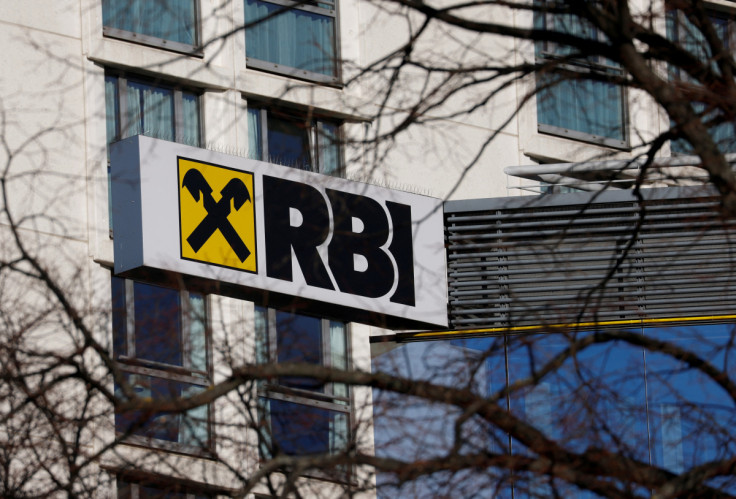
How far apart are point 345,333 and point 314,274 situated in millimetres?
2143

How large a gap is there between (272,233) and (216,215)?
79 centimetres

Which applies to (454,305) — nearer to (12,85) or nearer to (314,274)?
(314,274)

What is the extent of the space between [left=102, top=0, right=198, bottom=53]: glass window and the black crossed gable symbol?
183cm

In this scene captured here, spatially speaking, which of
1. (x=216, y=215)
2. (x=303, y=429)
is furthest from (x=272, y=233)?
(x=303, y=429)

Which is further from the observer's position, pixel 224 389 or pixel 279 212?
pixel 279 212

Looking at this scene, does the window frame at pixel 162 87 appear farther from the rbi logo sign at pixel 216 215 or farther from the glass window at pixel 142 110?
the rbi logo sign at pixel 216 215

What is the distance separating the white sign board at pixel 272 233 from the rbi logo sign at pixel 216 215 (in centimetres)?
1

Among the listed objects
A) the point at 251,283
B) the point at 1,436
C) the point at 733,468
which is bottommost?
the point at 733,468

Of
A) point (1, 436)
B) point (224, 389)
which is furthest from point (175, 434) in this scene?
point (224, 389)

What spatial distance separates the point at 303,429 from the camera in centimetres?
1458

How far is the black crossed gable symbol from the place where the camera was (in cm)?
2327

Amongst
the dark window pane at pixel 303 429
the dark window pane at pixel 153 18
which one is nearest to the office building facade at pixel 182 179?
the dark window pane at pixel 153 18

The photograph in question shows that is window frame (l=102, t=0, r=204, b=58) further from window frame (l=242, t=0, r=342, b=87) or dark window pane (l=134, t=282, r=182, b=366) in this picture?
dark window pane (l=134, t=282, r=182, b=366)

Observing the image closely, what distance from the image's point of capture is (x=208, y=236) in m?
23.4
